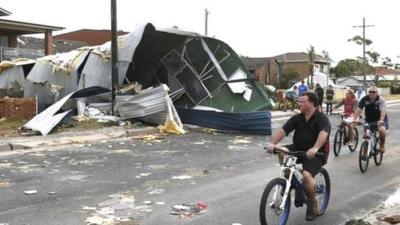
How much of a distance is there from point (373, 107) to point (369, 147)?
828mm

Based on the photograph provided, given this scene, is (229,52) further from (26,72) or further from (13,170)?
(13,170)

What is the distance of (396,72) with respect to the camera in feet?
436

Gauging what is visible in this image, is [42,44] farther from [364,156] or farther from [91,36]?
[364,156]

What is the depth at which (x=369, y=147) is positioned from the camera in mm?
11047

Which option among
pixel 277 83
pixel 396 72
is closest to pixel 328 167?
pixel 277 83

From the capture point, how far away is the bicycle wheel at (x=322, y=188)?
712 cm

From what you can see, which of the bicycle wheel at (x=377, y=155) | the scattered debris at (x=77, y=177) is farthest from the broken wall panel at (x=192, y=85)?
the scattered debris at (x=77, y=177)

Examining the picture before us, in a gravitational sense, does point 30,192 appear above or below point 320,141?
below

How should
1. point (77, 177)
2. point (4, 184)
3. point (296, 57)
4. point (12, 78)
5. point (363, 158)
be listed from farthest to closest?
point (296, 57) → point (12, 78) → point (363, 158) → point (77, 177) → point (4, 184)

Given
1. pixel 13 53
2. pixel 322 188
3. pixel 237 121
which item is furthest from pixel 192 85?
pixel 13 53

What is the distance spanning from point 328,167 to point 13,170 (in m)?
6.14

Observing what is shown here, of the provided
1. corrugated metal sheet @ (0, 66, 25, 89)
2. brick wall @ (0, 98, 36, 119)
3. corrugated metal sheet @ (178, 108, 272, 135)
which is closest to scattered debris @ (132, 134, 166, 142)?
corrugated metal sheet @ (178, 108, 272, 135)

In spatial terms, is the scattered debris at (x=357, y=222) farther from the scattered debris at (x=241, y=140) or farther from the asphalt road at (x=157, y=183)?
the scattered debris at (x=241, y=140)

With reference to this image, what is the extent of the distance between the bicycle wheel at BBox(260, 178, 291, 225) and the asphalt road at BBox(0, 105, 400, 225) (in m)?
0.71
